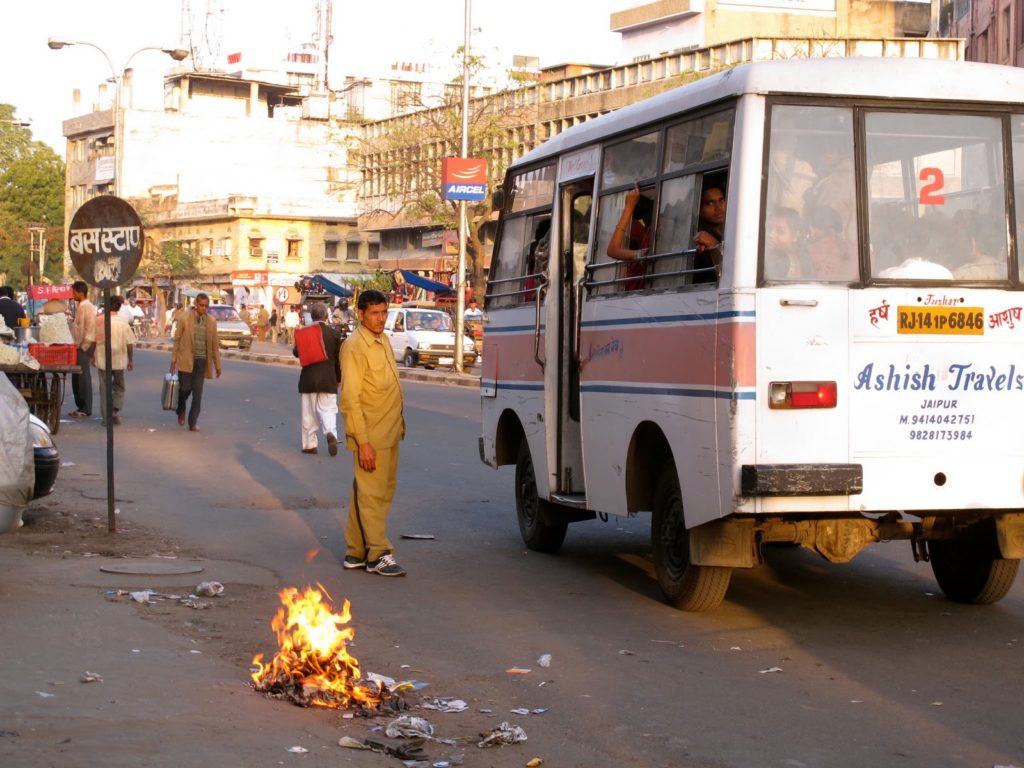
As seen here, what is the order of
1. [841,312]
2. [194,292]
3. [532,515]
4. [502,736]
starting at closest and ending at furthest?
1. [502,736]
2. [841,312]
3. [532,515]
4. [194,292]

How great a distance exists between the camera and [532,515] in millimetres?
11734

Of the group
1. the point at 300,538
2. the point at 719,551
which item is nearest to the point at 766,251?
the point at 719,551

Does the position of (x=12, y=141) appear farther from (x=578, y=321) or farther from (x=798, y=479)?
(x=798, y=479)

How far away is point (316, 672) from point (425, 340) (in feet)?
129

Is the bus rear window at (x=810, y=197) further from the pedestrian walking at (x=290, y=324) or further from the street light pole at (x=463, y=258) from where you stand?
the pedestrian walking at (x=290, y=324)

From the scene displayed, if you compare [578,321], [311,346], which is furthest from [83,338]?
[578,321]

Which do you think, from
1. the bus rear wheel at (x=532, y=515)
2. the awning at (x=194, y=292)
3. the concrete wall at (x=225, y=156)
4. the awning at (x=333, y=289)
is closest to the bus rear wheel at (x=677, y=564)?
the bus rear wheel at (x=532, y=515)

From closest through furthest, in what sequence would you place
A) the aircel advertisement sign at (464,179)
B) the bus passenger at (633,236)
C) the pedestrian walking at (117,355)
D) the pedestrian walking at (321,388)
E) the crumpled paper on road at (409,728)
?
1. the crumpled paper on road at (409,728)
2. the bus passenger at (633,236)
3. the pedestrian walking at (321,388)
4. the pedestrian walking at (117,355)
5. the aircel advertisement sign at (464,179)

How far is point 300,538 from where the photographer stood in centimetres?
1227

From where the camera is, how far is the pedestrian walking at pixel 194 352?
71.5 feet

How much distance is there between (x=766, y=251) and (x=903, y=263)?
0.74m

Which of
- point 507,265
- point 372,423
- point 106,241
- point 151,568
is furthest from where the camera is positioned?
point 507,265

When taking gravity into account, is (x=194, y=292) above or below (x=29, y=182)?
below

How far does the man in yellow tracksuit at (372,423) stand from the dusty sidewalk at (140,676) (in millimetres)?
744
